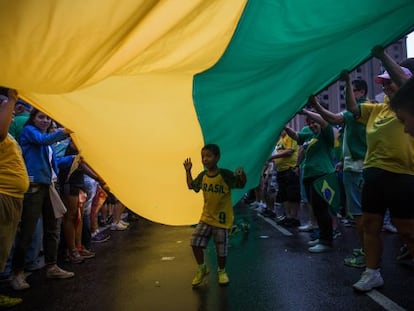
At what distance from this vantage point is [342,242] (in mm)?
6234

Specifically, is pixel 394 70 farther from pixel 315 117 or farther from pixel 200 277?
pixel 200 277

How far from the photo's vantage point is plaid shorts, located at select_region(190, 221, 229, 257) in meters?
4.36

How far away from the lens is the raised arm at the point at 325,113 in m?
4.12

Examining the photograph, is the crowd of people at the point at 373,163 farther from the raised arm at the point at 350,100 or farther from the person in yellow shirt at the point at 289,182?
the person in yellow shirt at the point at 289,182

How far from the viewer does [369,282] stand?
374 cm

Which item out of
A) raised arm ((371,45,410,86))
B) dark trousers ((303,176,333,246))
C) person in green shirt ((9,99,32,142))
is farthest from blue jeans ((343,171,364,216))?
person in green shirt ((9,99,32,142))

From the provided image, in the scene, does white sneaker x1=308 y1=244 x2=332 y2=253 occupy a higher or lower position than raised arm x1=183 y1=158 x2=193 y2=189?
lower

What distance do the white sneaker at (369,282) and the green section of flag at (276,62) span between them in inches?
64.4

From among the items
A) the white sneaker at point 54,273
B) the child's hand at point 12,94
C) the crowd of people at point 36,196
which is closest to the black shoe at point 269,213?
the crowd of people at point 36,196

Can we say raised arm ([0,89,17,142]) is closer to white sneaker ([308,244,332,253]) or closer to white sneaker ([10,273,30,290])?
white sneaker ([10,273,30,290])

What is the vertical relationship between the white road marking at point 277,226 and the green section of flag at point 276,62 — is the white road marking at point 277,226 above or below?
below

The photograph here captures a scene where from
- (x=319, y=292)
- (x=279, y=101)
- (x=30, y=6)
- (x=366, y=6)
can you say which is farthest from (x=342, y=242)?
(x=30, y=6)

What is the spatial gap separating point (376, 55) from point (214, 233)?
93.0 inches

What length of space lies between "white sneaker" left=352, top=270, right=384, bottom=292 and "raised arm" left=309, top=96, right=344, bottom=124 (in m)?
1.57
